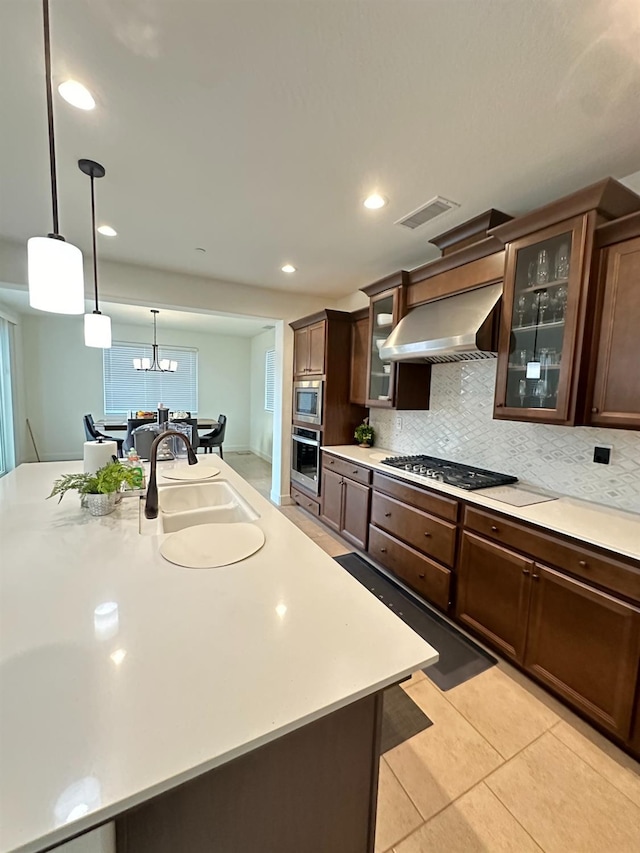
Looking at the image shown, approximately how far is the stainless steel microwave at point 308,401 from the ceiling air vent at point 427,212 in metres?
1.81

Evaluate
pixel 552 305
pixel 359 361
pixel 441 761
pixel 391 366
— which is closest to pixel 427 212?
pixel 552 305

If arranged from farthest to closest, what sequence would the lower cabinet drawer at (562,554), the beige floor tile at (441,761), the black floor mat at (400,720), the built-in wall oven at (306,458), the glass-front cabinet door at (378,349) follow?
the built-in wall oven at (306,458) < the glass-front cabinet door at (378,349) < the black floor mat at (400,720) < the lower cabinet drawer at (562,554) < the beige floor tile at (441,761)

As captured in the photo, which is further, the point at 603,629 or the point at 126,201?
the point at 126,201

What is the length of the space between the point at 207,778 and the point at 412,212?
2956mm

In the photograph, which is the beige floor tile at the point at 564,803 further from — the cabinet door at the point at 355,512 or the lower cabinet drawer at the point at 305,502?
the lower cabinet drawer at the point at 305,502

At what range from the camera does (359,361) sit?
3.92 m

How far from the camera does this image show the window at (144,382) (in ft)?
23.2

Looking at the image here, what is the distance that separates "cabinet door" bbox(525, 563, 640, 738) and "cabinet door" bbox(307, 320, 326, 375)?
2891 millimetres

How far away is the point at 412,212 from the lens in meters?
2.47

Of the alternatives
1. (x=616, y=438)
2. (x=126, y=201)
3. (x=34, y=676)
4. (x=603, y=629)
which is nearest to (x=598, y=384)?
(x=616, y=438)

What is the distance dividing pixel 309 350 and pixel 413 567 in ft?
8.81

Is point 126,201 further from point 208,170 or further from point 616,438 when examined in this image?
point 616,438

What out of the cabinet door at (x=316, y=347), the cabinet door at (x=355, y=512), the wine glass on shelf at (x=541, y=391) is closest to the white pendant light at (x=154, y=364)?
the cabinet door at (x=316, y=347)

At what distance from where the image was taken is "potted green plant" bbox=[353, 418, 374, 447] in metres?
4.00
